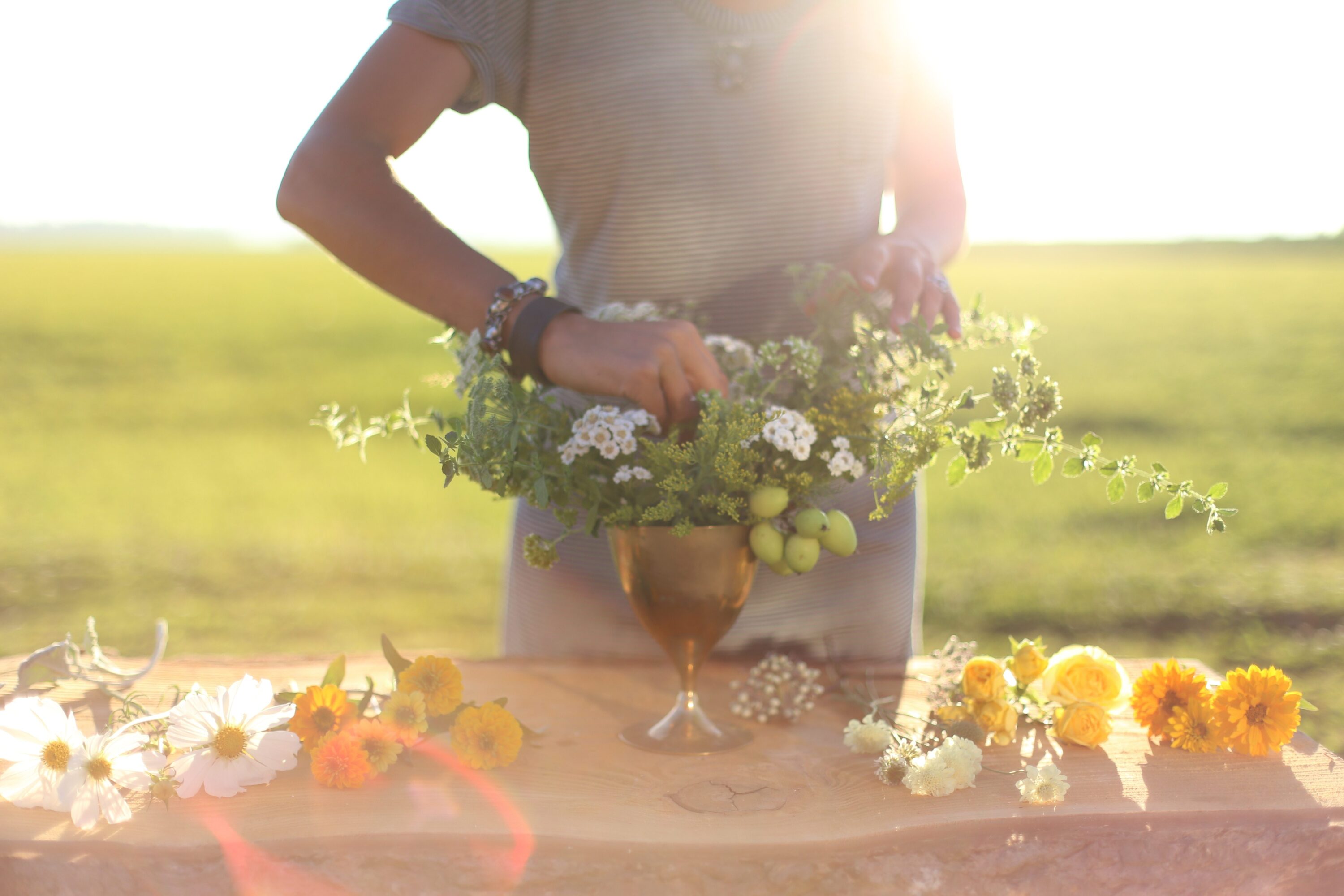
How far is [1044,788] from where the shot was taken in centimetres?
137

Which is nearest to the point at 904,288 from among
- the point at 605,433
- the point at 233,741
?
the point at 605,433

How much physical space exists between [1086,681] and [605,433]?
817 mm

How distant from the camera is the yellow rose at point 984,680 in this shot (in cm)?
161

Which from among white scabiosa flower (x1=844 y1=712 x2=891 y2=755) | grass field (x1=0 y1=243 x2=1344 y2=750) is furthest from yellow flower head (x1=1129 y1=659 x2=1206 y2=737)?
grass field (x1=0 y1=243 x2=1344 y2=750)

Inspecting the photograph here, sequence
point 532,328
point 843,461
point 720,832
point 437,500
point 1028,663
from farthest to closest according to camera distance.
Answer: point 437,500, point 1028,663, point 532,328, point 843,461, point 720,832

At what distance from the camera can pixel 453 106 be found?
1.82 m

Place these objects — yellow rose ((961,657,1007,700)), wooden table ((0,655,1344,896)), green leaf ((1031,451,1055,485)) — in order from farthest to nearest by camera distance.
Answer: yellow rose ((961,657,1007,700))
green leaf ((1031,451,1055,485))
wooden table ((0,655,1344,896))

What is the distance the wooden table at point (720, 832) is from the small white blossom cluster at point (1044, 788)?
1 cm

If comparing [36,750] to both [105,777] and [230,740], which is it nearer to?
[105,777]

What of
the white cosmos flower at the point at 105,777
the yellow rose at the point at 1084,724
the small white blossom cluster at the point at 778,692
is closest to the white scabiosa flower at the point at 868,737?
the small white blossom cluster at the point at 778,692

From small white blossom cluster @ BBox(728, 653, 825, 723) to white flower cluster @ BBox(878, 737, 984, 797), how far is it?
240mm

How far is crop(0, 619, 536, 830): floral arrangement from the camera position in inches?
52.7

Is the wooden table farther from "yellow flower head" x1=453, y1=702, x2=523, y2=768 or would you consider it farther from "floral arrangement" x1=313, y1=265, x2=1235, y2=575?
"floral arrangement" x1=313, y1=265, x2=1235, y2=575

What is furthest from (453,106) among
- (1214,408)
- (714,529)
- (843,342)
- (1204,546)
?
(1214,408)
